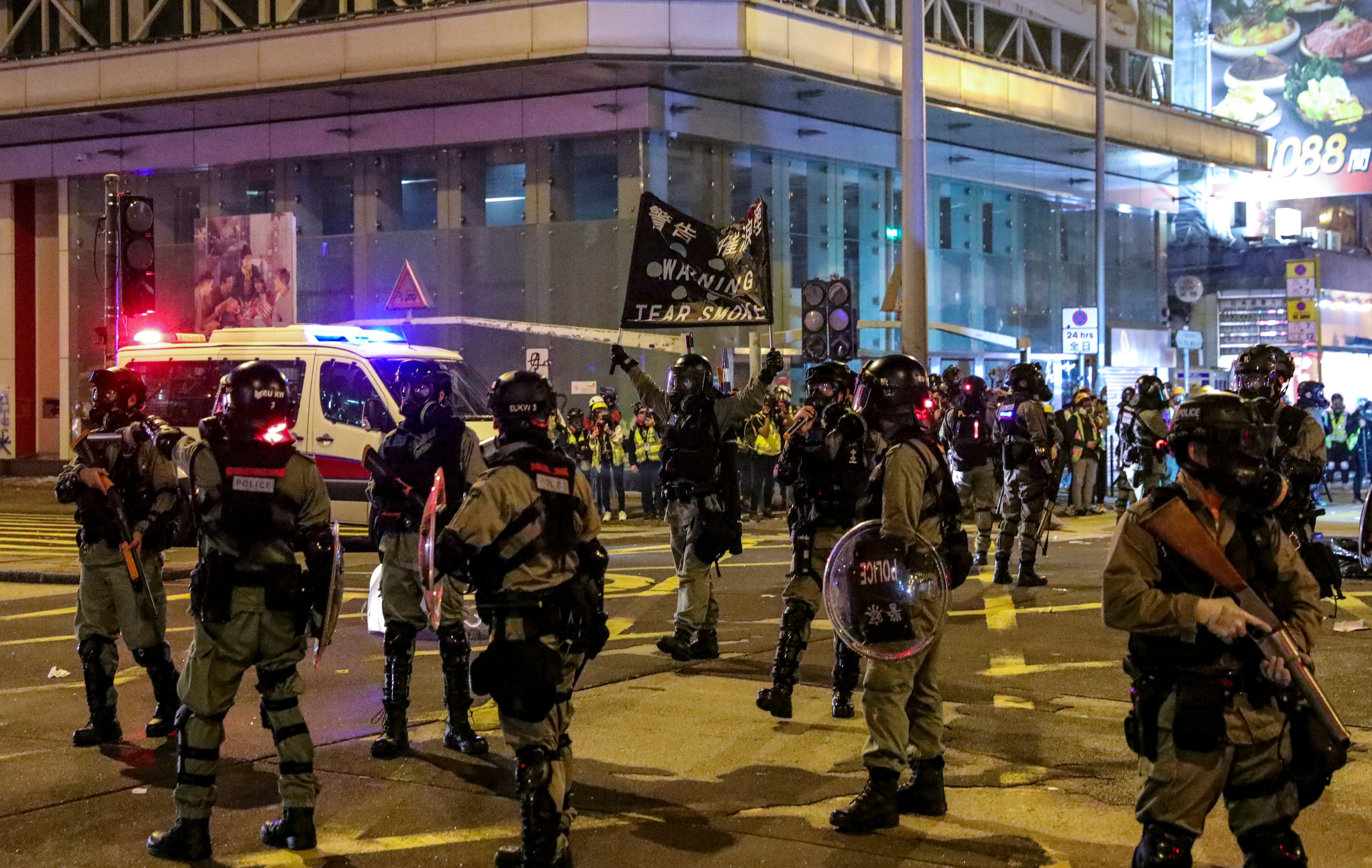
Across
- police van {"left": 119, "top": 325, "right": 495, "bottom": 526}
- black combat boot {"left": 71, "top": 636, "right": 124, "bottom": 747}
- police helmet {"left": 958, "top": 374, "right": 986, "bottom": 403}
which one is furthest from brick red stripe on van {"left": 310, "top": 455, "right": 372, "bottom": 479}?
black combat boot {"left": 71, "top": 636, "right": 124, "bottom": 747}

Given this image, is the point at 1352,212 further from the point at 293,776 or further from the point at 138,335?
the point at 293,776

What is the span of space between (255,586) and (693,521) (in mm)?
4164

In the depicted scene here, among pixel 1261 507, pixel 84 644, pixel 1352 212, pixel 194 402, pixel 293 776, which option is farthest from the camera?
pixel 1352 212

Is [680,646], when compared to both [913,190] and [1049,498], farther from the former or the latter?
[913,190]

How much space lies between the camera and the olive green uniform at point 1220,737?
4.23 metres

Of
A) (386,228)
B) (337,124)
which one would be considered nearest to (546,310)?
(386,228)

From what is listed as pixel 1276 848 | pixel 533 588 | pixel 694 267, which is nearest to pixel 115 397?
pixel 533 588

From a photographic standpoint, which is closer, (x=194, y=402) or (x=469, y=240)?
(x=194, y=402)

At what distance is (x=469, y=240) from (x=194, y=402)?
10.9 m

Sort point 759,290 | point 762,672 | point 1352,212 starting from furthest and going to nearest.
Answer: point 1352,212, point 759,290, point 762,672

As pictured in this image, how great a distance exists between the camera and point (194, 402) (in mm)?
16906

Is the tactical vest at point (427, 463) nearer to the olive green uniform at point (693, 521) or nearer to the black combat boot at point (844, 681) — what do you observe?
the black combat boot at point (844, 681)

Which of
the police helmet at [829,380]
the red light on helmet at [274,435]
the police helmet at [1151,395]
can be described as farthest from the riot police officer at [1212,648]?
the police helmet at [1151,395]

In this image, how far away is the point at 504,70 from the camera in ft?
80.3
